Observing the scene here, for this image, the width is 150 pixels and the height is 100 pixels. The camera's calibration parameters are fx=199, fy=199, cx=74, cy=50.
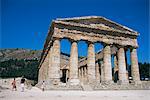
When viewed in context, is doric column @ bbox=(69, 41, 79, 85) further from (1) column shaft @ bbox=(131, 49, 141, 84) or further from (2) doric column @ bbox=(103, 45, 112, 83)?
(1) column shaft @ bbox=(131, 49, 141, 84)

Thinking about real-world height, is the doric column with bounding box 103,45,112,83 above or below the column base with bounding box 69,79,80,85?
above

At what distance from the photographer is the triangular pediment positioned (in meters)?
32.2

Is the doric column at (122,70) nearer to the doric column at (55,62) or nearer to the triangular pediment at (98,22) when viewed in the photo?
the triangular pediment at (98,22)

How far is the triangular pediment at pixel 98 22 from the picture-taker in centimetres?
3216

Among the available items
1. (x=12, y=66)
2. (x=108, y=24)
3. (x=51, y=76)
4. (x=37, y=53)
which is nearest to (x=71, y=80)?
(x=51, y=76)

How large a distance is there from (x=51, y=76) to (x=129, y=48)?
15.9m

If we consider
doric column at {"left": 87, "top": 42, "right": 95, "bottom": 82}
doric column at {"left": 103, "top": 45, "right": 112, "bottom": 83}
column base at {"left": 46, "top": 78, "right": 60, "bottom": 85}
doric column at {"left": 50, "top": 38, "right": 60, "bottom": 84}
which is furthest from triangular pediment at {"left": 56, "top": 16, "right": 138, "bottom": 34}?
column base at {"left": 46, "top": 78, "right": 60, "bottom": 85}

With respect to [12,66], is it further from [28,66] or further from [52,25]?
[52,25]

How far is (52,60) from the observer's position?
29.6 meters

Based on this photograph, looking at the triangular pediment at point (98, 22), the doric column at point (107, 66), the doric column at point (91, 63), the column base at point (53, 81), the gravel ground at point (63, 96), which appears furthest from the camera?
the doric column at point (107, 66)

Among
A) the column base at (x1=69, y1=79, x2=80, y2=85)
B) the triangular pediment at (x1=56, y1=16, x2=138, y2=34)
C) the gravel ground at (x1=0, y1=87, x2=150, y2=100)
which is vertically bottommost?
the gravel ground at (x1=0, y1=87, x2=150, y2=100)

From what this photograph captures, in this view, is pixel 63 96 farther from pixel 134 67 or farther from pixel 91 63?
pixel 134 67

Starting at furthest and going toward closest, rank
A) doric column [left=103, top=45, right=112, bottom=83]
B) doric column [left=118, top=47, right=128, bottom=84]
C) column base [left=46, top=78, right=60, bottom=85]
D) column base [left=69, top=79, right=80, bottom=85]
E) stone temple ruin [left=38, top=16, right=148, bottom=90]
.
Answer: doric column [left=118, top=47, right=128, bottom=84], doric column [left=103, top=45, right=112, bottom=83], stone temple ruin [left=38, top=16, right=148, bottom=90], column base [left=69, top=79, right=80, bottom=85], column base [left=46, top=78, right=60, bottom=85]

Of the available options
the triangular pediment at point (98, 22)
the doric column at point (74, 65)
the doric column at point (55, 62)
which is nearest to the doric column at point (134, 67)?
the triangular pediment at point (98, 22)
